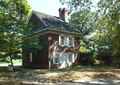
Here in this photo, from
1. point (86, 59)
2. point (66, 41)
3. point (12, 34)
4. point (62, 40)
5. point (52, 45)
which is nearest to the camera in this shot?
point (12, 34)

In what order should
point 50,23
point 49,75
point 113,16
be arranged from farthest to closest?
point 50,23
point 49,75
point 113,16

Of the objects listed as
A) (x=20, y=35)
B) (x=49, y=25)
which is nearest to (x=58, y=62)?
(x=49, y=25)

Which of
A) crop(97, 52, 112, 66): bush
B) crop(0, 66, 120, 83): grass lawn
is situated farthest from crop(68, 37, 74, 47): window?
crop(0, 66, 120, 83): grass lawn

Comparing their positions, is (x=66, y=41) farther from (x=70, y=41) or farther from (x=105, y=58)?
(x=105, y=58)

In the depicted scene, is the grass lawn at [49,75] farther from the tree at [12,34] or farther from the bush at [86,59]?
the bush at [86,59]

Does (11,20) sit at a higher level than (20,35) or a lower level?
higher

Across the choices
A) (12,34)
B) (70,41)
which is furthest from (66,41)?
(12,34)

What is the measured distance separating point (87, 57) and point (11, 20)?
58.4 ft

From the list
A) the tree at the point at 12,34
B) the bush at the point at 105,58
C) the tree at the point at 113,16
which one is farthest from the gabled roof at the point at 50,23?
the tree at the point at 113,16

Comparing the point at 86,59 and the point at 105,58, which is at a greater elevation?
the point at 105,58

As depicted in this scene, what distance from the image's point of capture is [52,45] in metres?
34.4

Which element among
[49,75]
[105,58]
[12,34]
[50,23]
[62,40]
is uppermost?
[50,23]

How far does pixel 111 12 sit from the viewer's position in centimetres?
1806

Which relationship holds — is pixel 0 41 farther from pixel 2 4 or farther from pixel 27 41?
pixel 2 4
